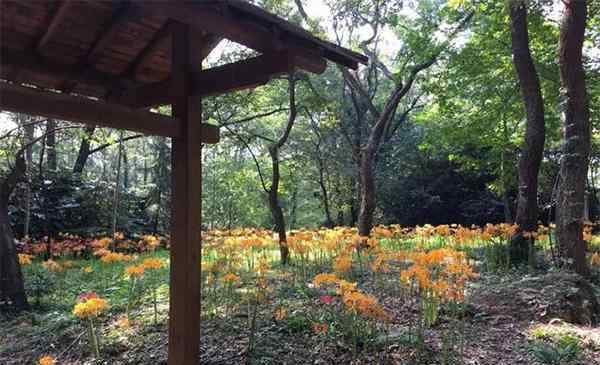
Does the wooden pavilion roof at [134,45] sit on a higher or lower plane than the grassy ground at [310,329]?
higher

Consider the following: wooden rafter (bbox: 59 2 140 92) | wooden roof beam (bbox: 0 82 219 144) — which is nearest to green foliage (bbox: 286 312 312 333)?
wooden roof beam (bbox: 0 82 219 144)

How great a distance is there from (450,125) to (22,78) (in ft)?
36.4

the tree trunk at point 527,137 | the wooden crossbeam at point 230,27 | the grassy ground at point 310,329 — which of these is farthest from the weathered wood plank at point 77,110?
the tree trunk at point 527,137

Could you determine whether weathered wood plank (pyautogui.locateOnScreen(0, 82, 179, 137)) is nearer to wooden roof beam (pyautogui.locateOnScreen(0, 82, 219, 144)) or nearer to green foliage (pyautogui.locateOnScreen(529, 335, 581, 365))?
wooden roof beam (pyautogui.locateOnScreen(0, 82, 219, 144))

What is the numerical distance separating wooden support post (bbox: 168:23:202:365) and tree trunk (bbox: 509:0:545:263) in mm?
6306

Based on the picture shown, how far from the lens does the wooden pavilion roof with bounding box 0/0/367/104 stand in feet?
9.20

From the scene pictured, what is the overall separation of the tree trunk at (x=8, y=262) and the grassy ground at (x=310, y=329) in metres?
0.28

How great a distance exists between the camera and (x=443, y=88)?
11.3 meters

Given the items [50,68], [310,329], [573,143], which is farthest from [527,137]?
[50,68]

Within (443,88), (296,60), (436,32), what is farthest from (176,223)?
(443,88)

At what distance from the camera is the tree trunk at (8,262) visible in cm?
561

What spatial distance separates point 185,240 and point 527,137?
23.0 feet

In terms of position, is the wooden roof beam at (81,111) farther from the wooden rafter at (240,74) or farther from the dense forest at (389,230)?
the dense forest at (389,230)

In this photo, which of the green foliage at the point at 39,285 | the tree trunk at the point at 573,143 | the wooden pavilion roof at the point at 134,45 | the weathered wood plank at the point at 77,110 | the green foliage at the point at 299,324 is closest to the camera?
the weathered wood plank at the point at 77,110
